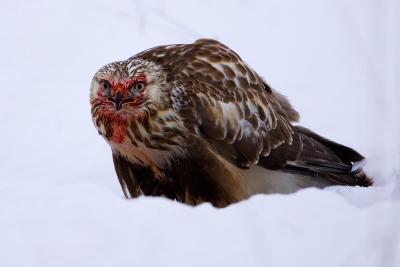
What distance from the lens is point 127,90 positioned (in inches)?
112

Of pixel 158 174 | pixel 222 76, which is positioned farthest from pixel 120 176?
pixel 222 76

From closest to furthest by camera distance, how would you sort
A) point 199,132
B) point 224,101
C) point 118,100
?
1. point 118,100
2. point 199,132
3. point 224,101

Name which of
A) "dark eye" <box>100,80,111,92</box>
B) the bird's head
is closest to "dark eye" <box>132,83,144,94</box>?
the bird's head

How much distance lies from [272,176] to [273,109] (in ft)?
1.20

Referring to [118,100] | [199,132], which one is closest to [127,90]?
[118,100]

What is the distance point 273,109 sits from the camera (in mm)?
3377

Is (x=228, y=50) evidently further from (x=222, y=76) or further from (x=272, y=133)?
(x=272, y=133)

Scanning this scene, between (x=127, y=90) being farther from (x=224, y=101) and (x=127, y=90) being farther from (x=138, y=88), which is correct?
(x=224, y=101)

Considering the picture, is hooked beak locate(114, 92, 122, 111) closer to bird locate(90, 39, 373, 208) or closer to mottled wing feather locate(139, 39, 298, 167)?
bird locate(90, 39, 373, 208)

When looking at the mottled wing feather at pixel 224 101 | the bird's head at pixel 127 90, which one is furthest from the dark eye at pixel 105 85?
the mottled wing feather at pixel 224 101

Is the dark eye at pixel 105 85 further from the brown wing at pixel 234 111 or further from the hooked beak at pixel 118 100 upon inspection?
the brown wing at pixel 234 111

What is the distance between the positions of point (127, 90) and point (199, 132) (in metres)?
0.37

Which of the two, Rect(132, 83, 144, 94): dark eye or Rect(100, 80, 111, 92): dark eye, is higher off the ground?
Rect(132, 83, 144, 94): dark eye

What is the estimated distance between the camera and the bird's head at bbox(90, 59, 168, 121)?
282cm
